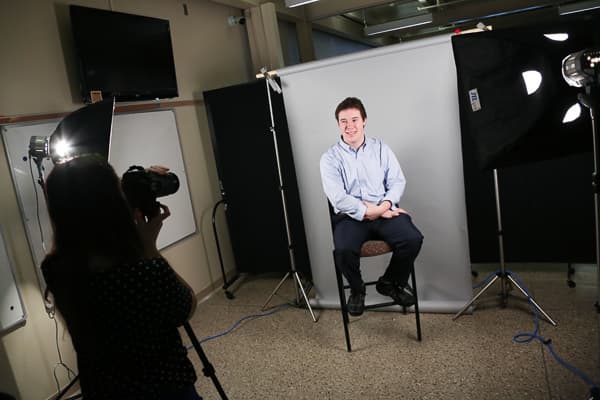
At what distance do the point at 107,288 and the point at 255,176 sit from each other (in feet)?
9.10

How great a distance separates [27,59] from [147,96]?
845mm

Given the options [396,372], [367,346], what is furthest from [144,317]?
[367,346]

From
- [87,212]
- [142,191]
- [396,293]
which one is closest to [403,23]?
[396,293]

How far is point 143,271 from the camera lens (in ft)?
3.98

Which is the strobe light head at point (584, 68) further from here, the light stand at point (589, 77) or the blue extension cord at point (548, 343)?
the blue extension cord at point (548, 343)

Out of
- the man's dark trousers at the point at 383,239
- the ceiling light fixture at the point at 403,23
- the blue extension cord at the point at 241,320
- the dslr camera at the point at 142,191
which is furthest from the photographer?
the ceiling light fixture at the point at 403,23

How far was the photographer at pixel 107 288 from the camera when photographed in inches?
45.0

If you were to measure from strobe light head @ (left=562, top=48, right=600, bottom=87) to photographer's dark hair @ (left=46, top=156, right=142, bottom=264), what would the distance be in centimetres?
175

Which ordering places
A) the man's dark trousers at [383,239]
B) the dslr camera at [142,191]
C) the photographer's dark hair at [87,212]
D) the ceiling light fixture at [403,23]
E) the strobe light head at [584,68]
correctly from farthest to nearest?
1. the ceiling light fixture at [403,23]
2. the man's dark trousers at [383,239]
3. the strobe light head at [584,68]
4. the dslr camera at [142,191]
5. the photographer's dark hair at [87,212]

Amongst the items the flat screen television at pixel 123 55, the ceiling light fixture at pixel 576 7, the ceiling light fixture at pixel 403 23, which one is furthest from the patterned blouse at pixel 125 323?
the ceiling light fixture at pixel 576 7

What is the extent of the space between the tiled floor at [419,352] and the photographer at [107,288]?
129 cm

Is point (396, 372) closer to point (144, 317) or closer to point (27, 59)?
point (144, 317)

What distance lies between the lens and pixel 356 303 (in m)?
2.79

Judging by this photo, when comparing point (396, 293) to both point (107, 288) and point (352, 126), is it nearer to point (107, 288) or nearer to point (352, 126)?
point (352, 126)
